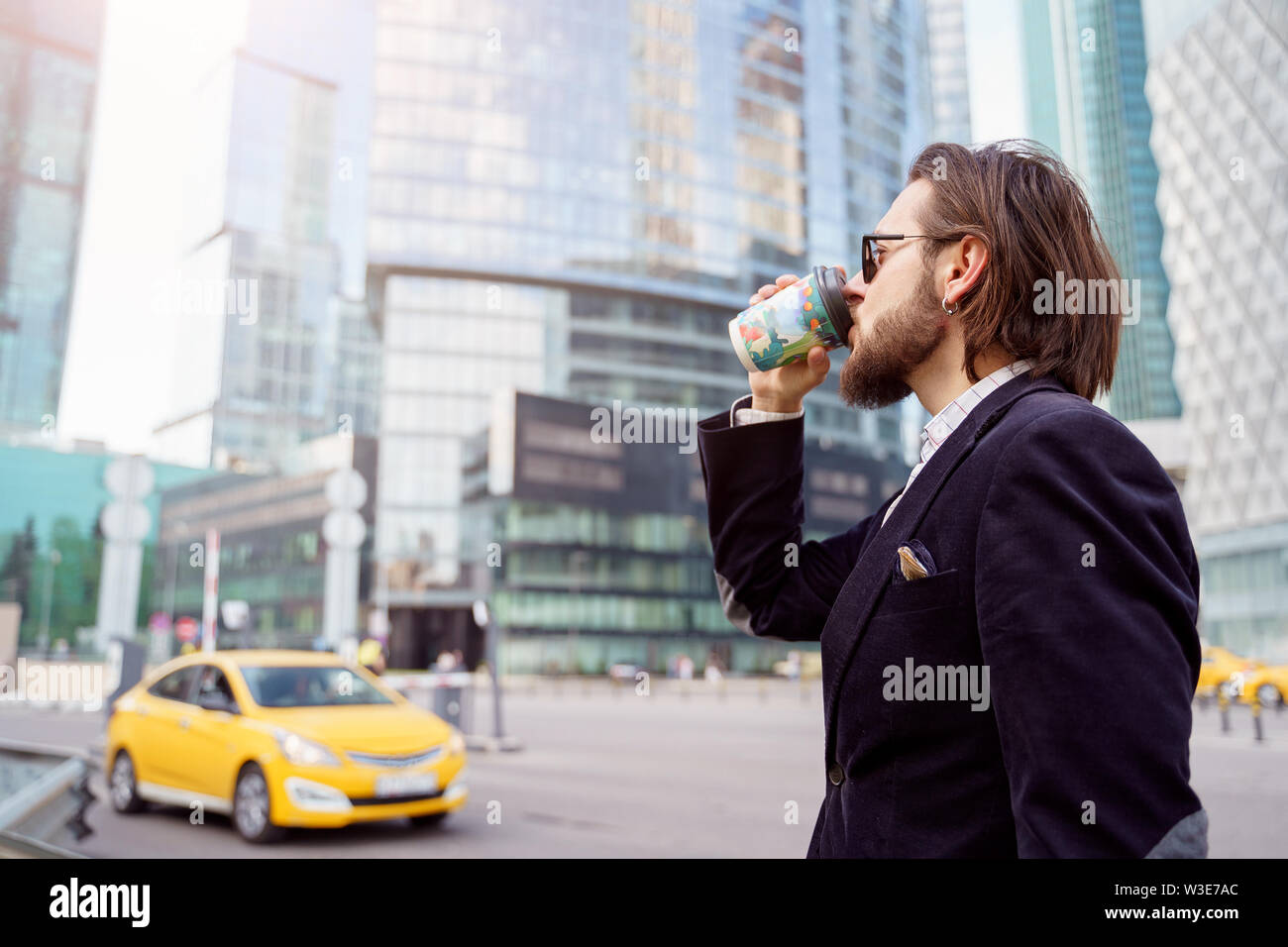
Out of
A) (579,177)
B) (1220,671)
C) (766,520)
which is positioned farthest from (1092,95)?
(579,177)

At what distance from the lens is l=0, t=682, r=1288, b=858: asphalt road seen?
6922mm

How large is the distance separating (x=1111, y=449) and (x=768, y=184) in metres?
68.3

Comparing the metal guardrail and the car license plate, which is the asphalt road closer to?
the metal guardrail

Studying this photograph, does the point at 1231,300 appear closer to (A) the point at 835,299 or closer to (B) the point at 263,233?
(B) the point at 263,233

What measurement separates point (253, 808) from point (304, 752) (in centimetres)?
60

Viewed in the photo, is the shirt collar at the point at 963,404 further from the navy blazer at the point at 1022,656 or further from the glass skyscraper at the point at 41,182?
the glass skyscraper at the point at 41,182

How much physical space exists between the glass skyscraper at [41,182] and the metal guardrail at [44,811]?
3142mm

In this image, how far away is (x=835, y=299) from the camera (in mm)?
1670

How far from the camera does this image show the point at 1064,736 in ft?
3.41

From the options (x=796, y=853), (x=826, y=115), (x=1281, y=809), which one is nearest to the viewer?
(x=796, y=853)

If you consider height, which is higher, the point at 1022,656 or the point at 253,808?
the point at 1022,656

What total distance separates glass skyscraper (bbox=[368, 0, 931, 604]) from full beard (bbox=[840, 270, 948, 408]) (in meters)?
60.5

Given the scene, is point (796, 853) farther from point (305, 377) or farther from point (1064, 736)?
point (305, 377)
